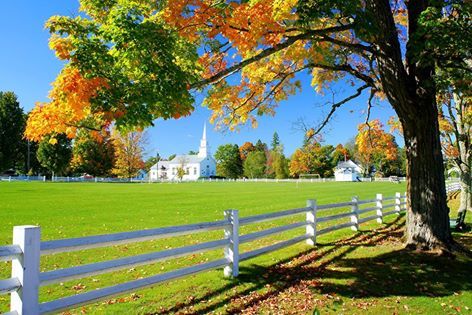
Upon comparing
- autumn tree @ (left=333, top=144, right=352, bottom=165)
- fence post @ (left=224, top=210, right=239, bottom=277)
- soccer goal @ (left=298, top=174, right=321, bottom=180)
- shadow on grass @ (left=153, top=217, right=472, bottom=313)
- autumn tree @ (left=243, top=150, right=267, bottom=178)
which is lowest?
shadow on grass @ (left=153, top=217, right=472, bottom=313)

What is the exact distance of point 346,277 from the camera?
8.29 metres

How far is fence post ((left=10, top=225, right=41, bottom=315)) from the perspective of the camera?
182 inches

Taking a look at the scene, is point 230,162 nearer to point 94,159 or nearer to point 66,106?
point 94,159

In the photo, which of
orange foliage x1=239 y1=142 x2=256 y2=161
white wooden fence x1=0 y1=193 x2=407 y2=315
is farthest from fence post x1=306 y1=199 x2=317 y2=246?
orange foliage x1=239 y1=142 x2=256 y2=161

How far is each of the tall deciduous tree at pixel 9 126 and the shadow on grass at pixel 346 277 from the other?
73114mm

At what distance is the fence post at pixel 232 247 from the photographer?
797cm

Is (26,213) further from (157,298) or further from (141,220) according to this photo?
(157,298)

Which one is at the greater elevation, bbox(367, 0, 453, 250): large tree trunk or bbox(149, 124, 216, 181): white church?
bbox(149, 124, 216, 181): white church

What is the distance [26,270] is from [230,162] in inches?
4697

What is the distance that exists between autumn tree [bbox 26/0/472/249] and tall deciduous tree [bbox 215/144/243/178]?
4364 inches

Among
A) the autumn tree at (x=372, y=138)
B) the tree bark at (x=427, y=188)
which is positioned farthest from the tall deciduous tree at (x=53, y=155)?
the tree bark at (x=427, y=188)

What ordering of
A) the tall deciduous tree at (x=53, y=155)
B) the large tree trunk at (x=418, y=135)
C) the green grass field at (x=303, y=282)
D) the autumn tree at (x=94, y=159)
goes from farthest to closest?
the autumn tree at (x=94, y=159) < the tall deciduous tree at (x=53, y=155) < the large tree trunk at (x=418, y=135) < the green grass field at (x=303, y=282)

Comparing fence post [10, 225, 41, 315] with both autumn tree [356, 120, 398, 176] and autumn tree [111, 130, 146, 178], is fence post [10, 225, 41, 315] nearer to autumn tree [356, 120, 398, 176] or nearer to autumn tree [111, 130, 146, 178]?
autumn tree [356, 120, 398, 176]

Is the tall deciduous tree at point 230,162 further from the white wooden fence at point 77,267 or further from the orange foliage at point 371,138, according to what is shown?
the white wooden fence at point 77,267
